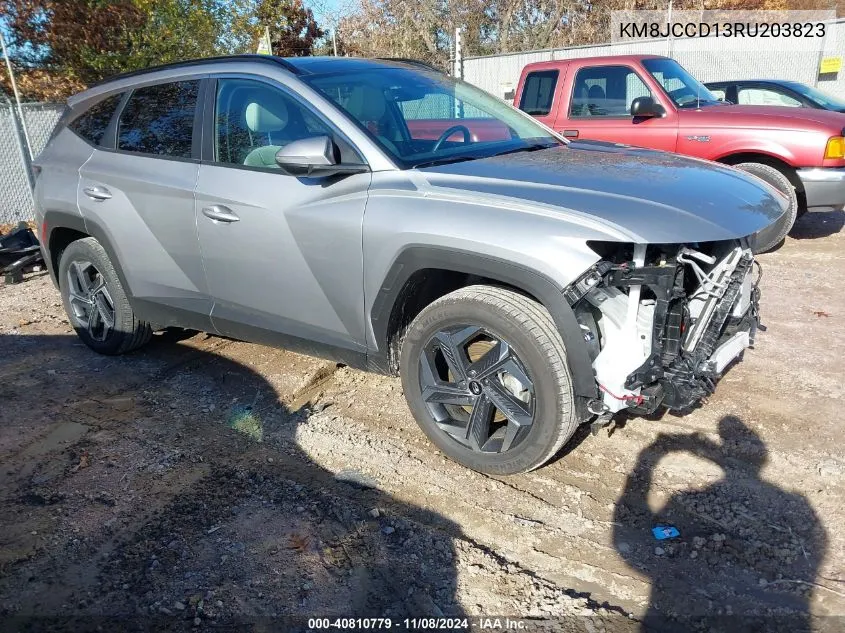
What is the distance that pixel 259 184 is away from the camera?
3.55 m

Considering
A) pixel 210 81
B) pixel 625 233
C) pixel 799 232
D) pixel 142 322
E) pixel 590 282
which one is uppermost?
pixel 210 81

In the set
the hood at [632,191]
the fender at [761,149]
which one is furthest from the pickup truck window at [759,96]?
the hood at [632,191]

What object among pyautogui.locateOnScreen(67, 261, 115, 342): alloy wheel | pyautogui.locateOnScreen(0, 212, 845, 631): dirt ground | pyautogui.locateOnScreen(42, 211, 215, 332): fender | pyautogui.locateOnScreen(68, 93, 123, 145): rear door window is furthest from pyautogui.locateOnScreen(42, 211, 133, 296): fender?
pyautogui.locateOnScreen(0, 212, 845, 631): dirt ground

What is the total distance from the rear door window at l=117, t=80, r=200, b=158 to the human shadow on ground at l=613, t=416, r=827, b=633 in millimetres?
3079

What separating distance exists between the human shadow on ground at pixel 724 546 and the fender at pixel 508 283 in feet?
2.04

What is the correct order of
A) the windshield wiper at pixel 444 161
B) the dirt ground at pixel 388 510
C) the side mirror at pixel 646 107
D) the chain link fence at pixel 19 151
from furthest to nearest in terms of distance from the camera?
the chain link fence at pixel 19 151, the side mirror at pixel 646 107, the windshield wiper at pixel 444 161, the dirt ground at pixel 388 510

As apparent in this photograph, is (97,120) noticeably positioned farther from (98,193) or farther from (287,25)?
(287,25)

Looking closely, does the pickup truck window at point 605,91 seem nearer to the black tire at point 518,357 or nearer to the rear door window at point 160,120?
the rear door window at point 160,120

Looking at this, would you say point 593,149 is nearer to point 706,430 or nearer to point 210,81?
point 706,430

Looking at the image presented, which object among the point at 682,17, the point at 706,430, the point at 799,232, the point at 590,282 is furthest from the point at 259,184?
the point at 682,17

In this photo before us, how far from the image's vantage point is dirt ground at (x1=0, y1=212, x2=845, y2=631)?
2463 millimetres

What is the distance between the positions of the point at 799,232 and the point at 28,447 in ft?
25.7

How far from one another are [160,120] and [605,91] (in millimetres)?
5161

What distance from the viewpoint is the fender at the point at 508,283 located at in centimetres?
271
